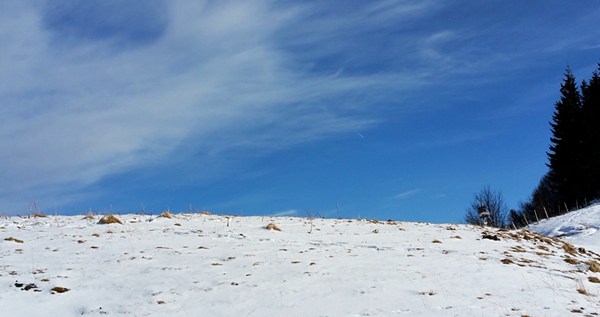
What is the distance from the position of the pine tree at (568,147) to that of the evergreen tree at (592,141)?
3.09 feet

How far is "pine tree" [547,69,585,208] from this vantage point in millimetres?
49000

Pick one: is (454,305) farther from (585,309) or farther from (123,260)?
(123,260)

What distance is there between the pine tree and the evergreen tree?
94 centimetres

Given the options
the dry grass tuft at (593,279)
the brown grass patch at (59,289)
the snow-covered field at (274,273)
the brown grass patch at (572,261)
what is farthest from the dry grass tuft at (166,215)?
the dry grass tuft at (593,279)

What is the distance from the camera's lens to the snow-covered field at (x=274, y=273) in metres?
7.30

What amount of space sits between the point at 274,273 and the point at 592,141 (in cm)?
4762

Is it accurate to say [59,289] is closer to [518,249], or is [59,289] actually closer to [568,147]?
[518,249]

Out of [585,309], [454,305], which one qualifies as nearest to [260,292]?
[454,305]

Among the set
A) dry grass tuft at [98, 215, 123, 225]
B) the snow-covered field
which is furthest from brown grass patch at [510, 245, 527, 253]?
dry grass tuft at [98, 215, 123, 225]

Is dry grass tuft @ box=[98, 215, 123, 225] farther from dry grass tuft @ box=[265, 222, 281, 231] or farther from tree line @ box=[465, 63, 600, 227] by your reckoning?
tree line @ box=[465, 63, 600, 227]

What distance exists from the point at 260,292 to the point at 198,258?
2567 mm

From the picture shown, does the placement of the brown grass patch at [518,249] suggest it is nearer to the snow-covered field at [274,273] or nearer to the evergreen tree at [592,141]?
the snow-covered field at [274,273]

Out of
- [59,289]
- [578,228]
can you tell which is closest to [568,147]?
[578,228]

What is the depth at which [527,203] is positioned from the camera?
83.9 metres
